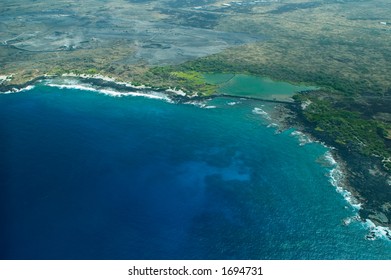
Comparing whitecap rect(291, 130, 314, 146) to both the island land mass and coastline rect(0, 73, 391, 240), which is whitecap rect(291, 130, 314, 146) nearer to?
coastline rect(0, 73, 391, 240)

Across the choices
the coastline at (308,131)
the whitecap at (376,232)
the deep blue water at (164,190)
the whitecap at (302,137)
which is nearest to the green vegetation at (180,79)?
the coastline at (308,131)

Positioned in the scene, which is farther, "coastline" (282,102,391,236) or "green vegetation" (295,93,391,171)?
"green vegetation" (295,93,391,171)

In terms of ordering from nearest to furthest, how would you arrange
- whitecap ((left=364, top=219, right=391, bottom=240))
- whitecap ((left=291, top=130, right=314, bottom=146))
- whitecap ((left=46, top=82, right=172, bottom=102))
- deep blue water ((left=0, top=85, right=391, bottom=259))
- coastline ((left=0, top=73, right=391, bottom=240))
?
deep blue water ((left=0, top=85, right=391, bottom=259)), whitecap ((left=364, top=219, right=391, bottom=240)), coastline ((left=0, top=73, right=391, bottom=240)), whitecap ((left=291, top=130, right=314, bottom=146)), whitecap ((left=46, top=82, right=172, bottom=102))

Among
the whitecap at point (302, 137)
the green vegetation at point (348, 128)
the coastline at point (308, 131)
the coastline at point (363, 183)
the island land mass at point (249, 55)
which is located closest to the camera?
the coastline at point (363, 183)

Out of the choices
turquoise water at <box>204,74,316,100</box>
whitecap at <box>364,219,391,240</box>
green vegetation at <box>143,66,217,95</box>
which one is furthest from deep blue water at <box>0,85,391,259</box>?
green vegetation at <box>143,66,217,95</box>

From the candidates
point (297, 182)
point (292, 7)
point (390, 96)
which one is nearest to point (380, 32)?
point (292, 7)

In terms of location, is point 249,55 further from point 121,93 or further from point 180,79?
point 121,93

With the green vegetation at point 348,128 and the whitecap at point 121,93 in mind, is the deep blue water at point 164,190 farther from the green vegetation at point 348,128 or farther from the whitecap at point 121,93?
the whitecap at point 121,93
